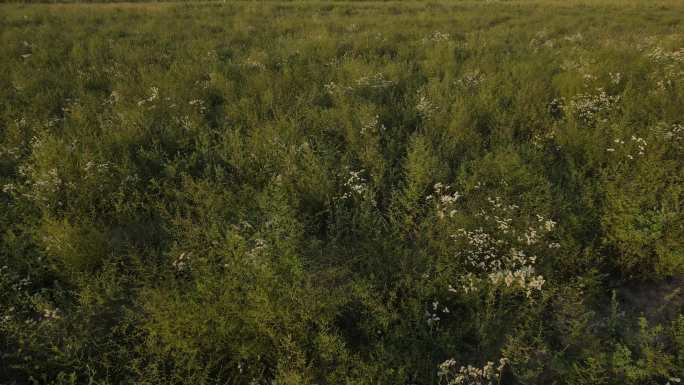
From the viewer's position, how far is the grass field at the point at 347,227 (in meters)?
2.92

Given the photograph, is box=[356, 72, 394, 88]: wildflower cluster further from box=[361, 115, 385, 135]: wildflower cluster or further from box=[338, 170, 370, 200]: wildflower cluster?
box=[338, 170, 370, 200]: wildflower cluster

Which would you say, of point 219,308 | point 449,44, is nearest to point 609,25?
point 449,44

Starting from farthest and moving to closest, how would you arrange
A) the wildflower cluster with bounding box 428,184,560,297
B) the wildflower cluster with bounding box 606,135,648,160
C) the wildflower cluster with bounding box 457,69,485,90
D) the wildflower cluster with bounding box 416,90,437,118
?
the wildflower cluster with bounding box 457,69,485,90, the wildflower cluster with bounding box 416,90,437,118, the wildflower cluster with bounding box 606,135,648,160, the wildflower cluster with bounding box 428,184,560,297

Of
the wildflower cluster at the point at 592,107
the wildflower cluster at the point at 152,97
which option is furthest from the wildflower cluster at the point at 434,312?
the wildflower cluster at the point at 152,97

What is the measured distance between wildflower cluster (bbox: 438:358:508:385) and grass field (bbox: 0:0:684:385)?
1.0 inches

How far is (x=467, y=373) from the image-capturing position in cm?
285

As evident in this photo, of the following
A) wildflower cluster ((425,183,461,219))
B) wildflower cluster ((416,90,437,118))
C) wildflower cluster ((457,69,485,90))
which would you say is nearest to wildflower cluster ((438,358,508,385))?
wildflower cluster ((425,183,461,219))

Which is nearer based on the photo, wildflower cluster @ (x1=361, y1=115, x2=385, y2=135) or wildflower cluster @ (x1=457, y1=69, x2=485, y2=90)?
wildflower cluster @ (x1=361, y1=115, x2=385, y2=135)

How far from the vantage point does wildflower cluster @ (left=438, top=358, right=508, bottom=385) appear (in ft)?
8.52

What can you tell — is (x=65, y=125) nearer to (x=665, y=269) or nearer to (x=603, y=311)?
(x=603, y=311)

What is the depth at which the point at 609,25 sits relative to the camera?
1369cm

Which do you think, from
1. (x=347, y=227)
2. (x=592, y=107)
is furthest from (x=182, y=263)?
(x=592, y=107)

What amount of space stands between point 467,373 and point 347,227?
1.73 metres

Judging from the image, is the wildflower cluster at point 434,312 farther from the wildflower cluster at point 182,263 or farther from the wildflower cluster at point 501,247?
the wildflower cluster at point 182,263
